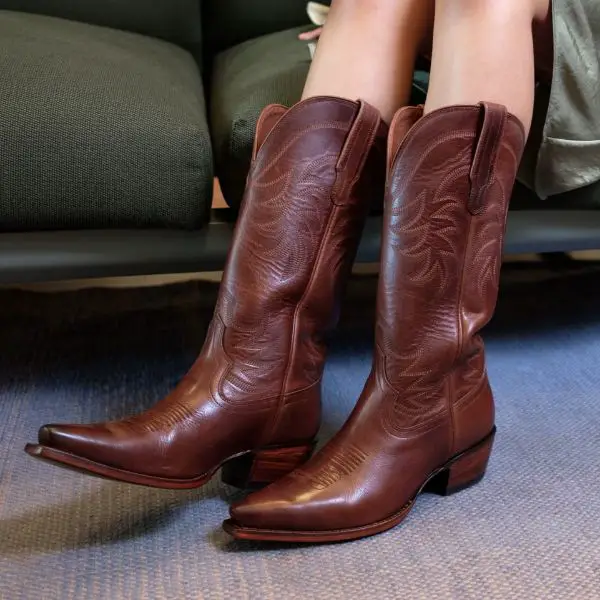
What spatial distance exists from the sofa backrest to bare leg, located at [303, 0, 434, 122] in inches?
27.0

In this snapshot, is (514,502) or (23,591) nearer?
(23,591)

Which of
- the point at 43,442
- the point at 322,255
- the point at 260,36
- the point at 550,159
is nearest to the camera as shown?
the point at 43,442

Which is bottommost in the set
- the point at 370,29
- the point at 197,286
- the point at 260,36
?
the point at 197,286

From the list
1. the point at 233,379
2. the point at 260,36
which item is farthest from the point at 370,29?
the point at 260,36

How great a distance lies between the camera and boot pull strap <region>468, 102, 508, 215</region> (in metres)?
0.64

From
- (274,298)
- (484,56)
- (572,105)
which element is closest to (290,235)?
(274,298)

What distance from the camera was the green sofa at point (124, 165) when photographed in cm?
80

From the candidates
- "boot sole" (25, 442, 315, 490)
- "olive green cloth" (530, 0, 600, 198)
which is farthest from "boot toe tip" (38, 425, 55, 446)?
"olive green cloth" (530, 0, 600, 198)

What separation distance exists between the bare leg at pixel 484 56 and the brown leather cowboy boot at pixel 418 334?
4 cm

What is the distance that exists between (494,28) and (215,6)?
2.94ft

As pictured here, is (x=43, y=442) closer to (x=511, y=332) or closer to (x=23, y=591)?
Result: (x=23, y=591)

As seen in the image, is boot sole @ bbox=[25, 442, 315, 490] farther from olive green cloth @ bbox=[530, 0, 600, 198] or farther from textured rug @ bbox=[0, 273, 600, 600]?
olive green cloth @ bbox=[530, 0, 600, 198]

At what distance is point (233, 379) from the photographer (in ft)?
2.31

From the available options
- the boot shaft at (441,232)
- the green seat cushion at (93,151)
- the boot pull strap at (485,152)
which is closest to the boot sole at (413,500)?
the boot shaft at (441,232)
